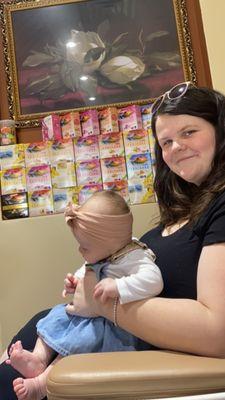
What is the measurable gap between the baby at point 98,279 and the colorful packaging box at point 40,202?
89 cm

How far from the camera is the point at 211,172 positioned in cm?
110

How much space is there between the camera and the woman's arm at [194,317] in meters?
0.82

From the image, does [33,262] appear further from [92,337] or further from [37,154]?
[92,337]

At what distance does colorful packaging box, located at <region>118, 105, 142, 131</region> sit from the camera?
6.77 ft

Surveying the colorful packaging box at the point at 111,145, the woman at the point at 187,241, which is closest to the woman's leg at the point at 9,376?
the woman at the point at 187,241

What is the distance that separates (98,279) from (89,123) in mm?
1195

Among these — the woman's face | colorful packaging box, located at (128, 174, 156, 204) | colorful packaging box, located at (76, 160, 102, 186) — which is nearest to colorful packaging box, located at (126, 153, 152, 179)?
colorful packaging box, located at (128, 174, 156, 204)

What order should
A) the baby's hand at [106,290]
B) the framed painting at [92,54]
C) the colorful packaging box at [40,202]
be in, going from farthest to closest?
the framed painting at [92,54], the colorful packaging box at [40,202], the baby's hand at [106,290]

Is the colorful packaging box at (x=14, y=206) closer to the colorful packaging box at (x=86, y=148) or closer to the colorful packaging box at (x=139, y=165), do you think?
the colorful packaging box at (x=86, y=148)

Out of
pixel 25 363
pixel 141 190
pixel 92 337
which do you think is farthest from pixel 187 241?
pixel 141 190

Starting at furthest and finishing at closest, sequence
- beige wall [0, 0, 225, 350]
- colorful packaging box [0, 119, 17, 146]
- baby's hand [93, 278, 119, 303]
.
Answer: colorful packaging box [0, 119, 17, 146] < beige wall [0, 0, 225, 350] < baby's hand [93, 278, 119, 303]

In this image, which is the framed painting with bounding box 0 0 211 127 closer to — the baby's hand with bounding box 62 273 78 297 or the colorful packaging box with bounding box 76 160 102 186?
the colorful packaging box with bounding box 76 160 102 186

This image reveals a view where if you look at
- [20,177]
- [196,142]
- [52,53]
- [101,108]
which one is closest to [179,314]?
[196,142]

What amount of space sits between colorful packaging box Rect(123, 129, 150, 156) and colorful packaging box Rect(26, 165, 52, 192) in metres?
0.39
